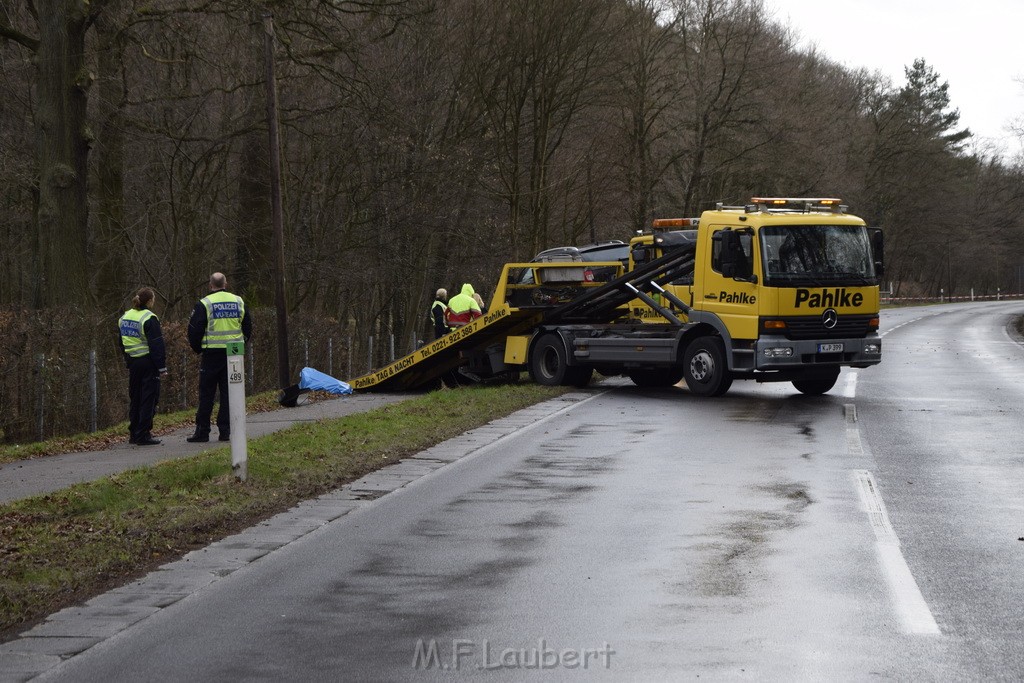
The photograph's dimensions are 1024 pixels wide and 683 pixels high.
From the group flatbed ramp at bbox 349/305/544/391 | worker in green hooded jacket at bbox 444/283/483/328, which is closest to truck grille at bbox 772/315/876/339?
flatbed ramp at bbox 349/305/544/391

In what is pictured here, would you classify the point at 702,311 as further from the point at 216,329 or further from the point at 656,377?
the point at 216,329

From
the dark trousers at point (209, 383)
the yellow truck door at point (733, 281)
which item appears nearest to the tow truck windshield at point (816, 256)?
the yellow truck door at point (733, 281)

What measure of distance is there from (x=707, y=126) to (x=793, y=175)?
223 inches

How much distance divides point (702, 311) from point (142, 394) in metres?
9.24

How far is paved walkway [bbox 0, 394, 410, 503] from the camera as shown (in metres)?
11.9

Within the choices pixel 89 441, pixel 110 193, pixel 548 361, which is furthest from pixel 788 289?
pixel 110 193

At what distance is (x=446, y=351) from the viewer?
24297 mm

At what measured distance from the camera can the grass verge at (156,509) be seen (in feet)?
25.0

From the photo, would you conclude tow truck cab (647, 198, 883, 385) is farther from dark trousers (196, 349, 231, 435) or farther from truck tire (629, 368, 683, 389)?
dark trousers (196, 349, 231, 435)

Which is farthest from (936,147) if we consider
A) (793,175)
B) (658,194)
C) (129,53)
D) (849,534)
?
(849,534)

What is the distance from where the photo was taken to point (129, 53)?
28.9 meters

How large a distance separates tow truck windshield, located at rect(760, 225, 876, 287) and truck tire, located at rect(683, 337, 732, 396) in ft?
5.09

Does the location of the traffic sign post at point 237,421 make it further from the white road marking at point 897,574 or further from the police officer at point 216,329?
the white road marking at point 897,574

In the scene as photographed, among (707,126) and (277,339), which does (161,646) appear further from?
(707,126)
